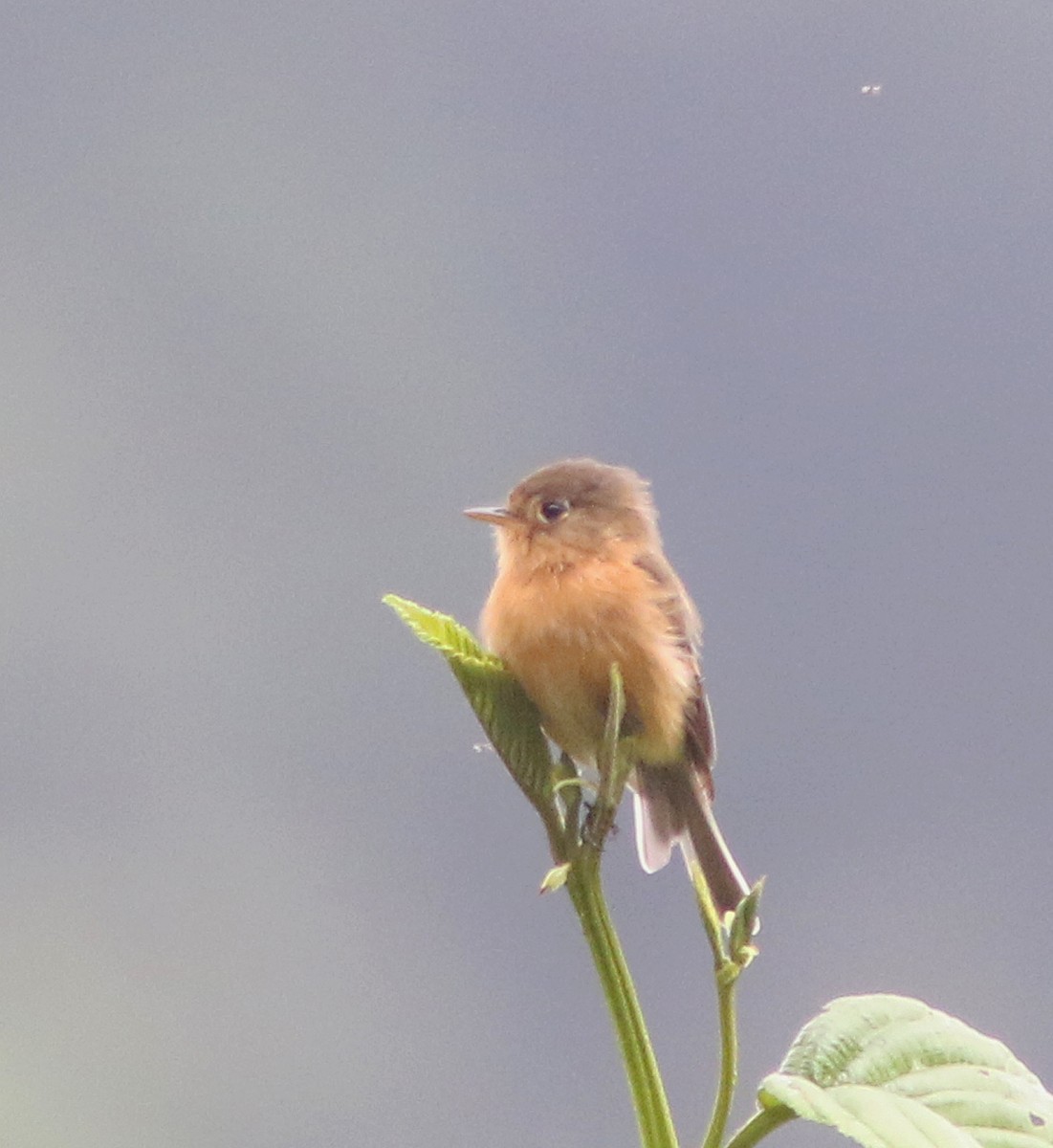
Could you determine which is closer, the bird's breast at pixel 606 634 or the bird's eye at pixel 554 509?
the bird's breast at pixel 606 634

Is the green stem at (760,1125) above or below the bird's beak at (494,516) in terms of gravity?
below

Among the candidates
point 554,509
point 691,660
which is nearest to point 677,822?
point 691,660

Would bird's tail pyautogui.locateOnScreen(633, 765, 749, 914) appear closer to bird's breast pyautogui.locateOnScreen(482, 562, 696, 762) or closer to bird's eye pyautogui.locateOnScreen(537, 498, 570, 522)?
bird's breast pyautogui.locateOnScreen(482, 562, 696, 762)

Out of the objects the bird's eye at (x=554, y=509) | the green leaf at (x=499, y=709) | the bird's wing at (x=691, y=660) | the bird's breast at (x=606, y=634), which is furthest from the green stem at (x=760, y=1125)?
the bird's eye at (x=554, y=509)

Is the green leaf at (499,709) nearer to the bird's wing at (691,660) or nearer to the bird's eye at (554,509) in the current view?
the bird's wing at (691,660)

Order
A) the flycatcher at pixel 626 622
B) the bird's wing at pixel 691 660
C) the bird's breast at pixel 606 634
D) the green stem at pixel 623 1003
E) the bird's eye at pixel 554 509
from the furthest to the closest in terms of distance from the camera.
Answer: the bird's eye at pixel 554 509
the bird's wing at pixel 691 660
the flycatcher at pixel 626 622
the bird's breast at pixel 606 634
the green stem at pixel 623 1003

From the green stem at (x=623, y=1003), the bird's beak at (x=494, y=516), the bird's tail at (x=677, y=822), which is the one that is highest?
the bird's beak at (x=494, y=516)
